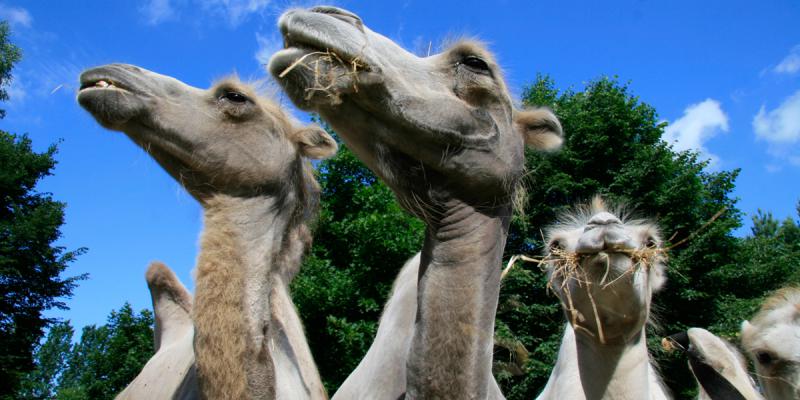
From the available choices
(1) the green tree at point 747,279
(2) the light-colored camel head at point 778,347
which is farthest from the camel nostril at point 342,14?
(1) the green tree at point 747,279

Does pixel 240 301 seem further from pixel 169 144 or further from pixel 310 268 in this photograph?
pixel 310 268

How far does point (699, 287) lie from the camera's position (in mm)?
16875

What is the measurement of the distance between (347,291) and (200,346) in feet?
39.5

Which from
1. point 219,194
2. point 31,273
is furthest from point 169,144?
point 31,273

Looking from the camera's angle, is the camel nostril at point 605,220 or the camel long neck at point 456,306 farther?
the camel nostril at point 605,220

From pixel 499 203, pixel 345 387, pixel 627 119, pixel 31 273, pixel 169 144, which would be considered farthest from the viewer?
pixel 31 273

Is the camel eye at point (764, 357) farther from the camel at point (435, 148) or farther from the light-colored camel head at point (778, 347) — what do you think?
the camel at point (435, 148)

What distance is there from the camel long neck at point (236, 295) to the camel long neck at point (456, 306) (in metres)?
1.03

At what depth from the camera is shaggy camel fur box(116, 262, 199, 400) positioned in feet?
13.3

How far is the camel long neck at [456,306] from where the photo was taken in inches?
91.4

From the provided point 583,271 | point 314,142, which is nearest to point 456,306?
point 583,271

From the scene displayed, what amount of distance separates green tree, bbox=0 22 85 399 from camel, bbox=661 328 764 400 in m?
21.0

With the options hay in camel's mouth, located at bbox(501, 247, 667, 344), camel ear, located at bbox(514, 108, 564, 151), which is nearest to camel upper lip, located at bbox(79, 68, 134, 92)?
camel ear, located at bbox(514, 108, 564, 151)

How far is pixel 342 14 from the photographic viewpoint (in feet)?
8.18
